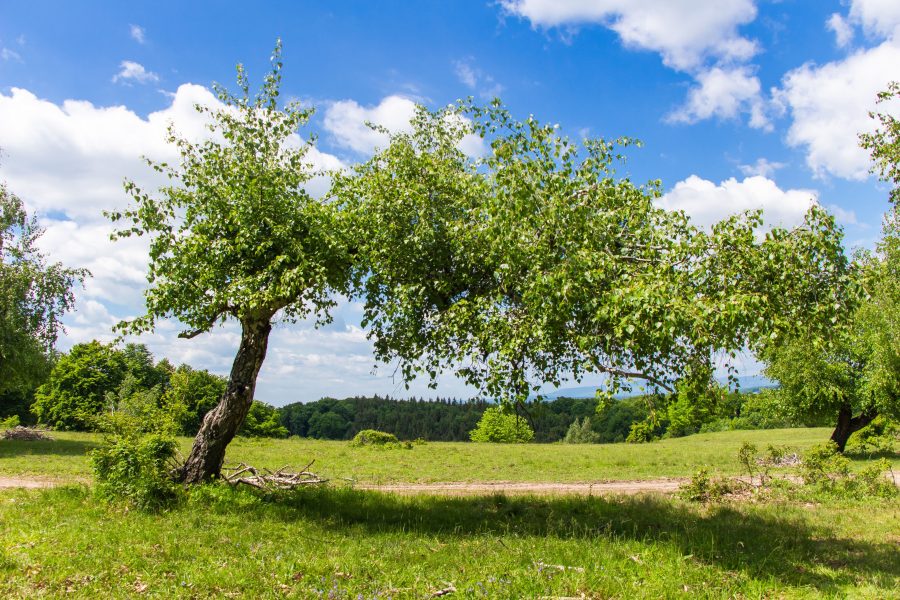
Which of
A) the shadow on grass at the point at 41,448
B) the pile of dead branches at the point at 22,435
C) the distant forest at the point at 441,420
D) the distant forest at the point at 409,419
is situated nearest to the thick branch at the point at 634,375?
the shadow on grass at the point at 41,448

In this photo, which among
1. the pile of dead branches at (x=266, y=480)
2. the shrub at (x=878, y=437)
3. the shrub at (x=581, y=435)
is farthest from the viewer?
the shrub at (x=581, y=435)

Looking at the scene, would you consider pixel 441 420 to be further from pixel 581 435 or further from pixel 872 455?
pixel 872 455

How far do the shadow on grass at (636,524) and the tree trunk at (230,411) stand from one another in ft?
4.69

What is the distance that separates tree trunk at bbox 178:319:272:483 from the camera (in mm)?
14281

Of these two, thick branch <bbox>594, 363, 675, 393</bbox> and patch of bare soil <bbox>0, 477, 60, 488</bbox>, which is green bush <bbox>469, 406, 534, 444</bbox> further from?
thick branch <bbox>594, 363, 675, 393</bbox>

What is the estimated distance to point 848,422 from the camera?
109 ft

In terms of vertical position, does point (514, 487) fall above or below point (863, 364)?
below

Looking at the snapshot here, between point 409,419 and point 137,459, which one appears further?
point 409,419

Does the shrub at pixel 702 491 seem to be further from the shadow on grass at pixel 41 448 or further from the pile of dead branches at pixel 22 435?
the pile of dead branches at pixel 22 435

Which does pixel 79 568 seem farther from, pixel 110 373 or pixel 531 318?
pixel 110 373

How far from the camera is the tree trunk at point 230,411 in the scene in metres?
14.3

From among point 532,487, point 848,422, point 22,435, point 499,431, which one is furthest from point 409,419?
point 532,487

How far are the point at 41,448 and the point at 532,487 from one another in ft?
86.1

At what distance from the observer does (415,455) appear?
33.9 meters
